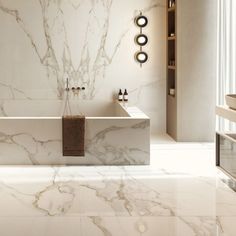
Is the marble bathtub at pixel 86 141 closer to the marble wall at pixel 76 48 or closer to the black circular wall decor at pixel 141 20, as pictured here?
the marble wall at pixel 76 48

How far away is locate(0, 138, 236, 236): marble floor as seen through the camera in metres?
3.59

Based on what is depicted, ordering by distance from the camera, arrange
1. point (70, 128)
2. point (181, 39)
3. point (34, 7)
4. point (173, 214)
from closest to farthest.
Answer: point (173, 214), point (70, 128), point (181, 39), point (34, 7)

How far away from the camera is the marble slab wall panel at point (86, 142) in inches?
226

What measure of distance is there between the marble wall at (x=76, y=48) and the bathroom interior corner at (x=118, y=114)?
0.01 meters

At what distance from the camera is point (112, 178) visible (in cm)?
511

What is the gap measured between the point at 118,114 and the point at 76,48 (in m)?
1.12

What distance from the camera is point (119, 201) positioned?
14.0 feet

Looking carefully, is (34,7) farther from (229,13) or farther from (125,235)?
(125,235)

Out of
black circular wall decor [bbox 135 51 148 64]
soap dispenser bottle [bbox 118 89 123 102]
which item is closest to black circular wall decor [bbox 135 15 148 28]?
black circular wall decor [bbox 135 51 148 64]

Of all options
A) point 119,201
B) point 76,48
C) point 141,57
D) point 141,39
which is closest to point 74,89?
point 76,48

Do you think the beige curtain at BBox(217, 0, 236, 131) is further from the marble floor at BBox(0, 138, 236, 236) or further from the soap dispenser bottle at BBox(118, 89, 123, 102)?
the soap dispenser bottle at BBox(118, 89, 123, 102)

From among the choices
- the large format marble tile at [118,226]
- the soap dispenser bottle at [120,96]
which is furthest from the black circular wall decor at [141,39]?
the large format marble tile at [118,226]

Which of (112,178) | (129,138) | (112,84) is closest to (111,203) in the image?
(112,178)

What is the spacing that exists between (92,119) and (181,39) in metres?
2.08
